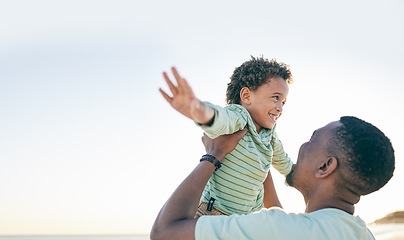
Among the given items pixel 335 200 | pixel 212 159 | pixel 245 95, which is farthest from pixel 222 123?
pixel 245 95

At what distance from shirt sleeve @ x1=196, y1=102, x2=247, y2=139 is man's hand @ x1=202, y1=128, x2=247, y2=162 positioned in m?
0.06

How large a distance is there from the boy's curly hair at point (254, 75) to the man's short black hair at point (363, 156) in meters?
1.34

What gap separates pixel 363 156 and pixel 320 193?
1.30 feet

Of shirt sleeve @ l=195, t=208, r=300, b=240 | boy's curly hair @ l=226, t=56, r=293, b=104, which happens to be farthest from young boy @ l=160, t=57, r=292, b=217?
shirt sleeve @ l=195, t=208, r=300, b=240

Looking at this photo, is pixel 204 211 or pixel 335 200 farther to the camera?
pixel 204 211

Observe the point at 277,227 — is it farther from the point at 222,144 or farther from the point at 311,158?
the point at 222,144

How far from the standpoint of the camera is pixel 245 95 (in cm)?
386

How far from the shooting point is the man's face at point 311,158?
8.66 ft


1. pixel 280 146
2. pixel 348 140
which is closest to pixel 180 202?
pixel 348 140

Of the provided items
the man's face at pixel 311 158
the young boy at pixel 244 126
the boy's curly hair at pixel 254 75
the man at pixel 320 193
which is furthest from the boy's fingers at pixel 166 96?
the boy's curly hair at pixel 254 75

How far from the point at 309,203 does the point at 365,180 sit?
415mm

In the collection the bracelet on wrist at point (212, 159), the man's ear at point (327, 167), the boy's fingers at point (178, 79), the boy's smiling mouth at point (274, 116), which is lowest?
the man's ear at point (327, 167)

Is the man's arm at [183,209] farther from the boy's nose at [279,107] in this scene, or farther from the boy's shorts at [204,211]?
the boy's nose at [279,107]

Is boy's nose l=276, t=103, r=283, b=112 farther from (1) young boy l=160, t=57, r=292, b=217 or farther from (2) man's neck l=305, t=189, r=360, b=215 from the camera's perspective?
(2) man's neck l=305, t=189, r=360, b=215
